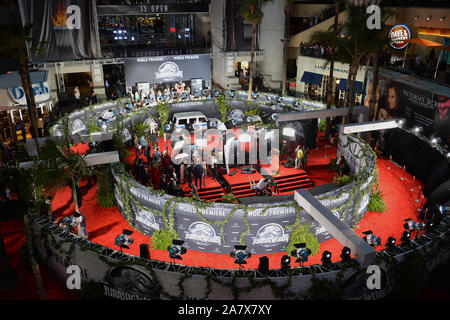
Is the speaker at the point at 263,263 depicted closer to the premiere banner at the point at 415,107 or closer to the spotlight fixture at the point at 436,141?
the spotlight fixture at the point at 436,141

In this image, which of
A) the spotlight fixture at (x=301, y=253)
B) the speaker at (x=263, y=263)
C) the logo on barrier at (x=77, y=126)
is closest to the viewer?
the speaker at (x=263, y=263)

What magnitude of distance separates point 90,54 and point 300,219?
23.1 m

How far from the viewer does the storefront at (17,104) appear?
77.3 ft

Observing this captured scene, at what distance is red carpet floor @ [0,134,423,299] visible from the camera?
13.0 m

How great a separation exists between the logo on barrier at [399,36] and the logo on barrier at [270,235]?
48.6 feet

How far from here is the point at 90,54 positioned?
29953 mm

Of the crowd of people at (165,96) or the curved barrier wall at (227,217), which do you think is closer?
the curved barrier wall at (227,217)

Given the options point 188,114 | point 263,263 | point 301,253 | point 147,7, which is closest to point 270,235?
point 301,253

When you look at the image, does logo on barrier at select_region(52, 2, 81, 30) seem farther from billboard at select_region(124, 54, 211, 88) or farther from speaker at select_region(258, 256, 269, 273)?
speaker at select_region(258, 256, 269, 273)

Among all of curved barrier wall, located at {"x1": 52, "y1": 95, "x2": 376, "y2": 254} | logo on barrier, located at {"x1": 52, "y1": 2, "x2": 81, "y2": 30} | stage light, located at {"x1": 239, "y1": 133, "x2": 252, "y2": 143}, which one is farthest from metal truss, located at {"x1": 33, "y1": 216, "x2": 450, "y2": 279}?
logo on barrier, located at {"x1": 52, "y1": 2, "x2": 81, "y2": 30}

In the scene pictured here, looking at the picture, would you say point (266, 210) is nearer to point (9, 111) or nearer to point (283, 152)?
point (283, 152)

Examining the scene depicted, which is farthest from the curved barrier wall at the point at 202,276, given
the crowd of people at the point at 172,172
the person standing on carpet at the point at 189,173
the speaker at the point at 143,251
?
the person standing on carpet at the point at 189,173

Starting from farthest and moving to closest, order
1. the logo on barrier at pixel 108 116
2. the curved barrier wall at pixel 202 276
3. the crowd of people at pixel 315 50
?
the crowd of people at pixel 315 50 → the logo on barrier at pixel 108 116 → the curved barrier wall at pixel 202 276

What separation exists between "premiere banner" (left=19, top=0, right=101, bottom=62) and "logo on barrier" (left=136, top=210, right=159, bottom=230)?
714 inches
